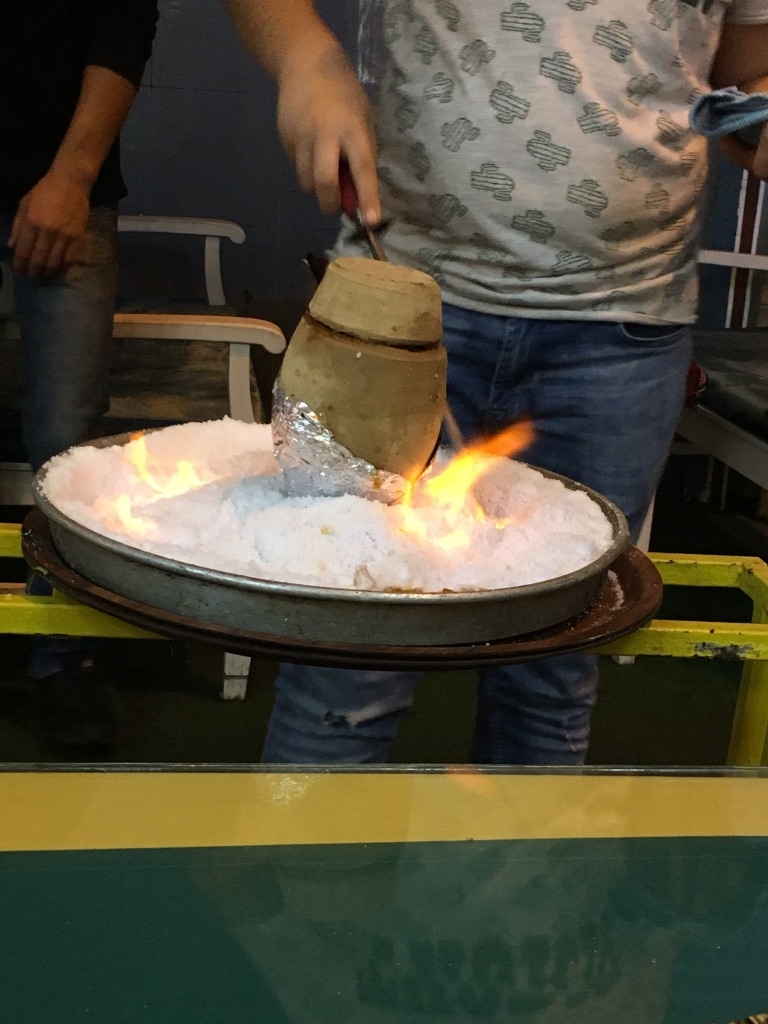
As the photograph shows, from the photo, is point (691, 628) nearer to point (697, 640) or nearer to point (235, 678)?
point (697, 640)

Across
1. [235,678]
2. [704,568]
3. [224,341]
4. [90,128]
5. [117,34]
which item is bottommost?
[235,678]

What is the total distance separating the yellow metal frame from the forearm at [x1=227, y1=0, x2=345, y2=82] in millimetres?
356

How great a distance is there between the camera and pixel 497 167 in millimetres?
804

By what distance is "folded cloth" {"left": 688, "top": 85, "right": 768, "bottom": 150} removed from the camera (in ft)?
2.19

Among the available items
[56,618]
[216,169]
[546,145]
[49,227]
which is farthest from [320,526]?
[216,169]

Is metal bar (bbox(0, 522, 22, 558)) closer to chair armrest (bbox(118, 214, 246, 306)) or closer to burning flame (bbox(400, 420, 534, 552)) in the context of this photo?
burning flame (bbox(400, 420, 534, 552))

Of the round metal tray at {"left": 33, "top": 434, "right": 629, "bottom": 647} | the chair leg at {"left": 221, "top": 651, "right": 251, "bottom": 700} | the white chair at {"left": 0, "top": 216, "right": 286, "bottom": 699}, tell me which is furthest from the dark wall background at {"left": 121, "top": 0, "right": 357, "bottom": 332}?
the round metal tray at {"left": 33, "top": 434, "right": 629, "bottom": 647}

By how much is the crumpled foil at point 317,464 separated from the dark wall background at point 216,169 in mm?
2031

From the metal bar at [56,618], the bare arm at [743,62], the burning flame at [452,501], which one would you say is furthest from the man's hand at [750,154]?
the metal bar at [56,618]

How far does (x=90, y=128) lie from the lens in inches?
50.5

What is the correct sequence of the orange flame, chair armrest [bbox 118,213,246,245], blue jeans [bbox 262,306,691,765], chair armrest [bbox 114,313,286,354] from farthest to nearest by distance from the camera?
1. chair armrest [bbox 118,213,246,245]
2. chair armrest [bbox 114,313,286,354]
3. blue jeans [bbox 262,306,691,765]
4. the orange flame

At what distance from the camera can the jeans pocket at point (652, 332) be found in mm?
846

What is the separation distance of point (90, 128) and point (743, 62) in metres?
0.77

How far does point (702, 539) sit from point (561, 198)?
→ 1.75m
